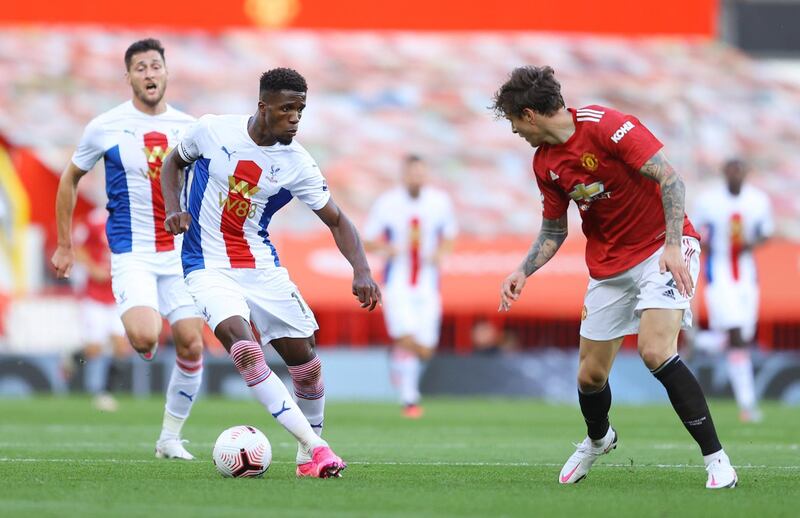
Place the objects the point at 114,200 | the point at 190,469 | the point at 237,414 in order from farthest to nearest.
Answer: the point at 237,414 → the point at 114,200 → the point at 190,469

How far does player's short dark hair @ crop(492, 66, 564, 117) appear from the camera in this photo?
792 cm

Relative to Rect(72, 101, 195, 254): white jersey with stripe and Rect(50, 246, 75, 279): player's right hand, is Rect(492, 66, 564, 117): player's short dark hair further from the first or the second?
Rect(50, 246, 75, 279): player's right hand

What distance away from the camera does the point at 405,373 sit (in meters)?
16.2

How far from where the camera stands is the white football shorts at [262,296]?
8492mm

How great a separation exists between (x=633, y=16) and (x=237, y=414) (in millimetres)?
14640

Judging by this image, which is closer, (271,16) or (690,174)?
(690,174)

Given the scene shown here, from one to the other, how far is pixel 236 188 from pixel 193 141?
38 centimetres

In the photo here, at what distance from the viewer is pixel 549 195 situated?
27.3 ft

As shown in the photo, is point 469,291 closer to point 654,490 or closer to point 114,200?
point 114,200

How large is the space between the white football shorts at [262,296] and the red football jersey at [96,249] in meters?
9.03

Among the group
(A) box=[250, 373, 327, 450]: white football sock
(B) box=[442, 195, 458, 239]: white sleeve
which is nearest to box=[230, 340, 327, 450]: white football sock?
(A) box=[250, 373, 327, 450]: white football sock

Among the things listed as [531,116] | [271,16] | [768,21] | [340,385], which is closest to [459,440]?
[531,116]

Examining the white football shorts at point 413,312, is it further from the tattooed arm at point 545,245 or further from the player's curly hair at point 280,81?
the player's curly hair at point 280,81

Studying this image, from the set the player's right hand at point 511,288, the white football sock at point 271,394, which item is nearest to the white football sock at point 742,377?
the player's right hand at point 511,288
